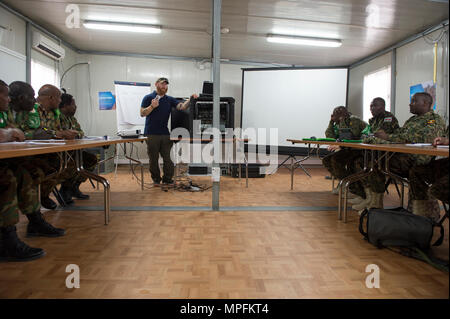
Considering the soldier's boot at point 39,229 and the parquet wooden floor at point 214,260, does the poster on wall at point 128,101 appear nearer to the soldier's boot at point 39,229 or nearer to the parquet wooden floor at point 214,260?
the parquet wooden floor at point 214,260

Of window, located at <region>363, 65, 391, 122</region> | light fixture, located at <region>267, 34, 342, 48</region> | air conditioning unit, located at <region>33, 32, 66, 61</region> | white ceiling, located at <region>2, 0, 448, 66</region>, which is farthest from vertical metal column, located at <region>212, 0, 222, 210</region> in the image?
window, located at <region>363, 65, 391, 122</region>

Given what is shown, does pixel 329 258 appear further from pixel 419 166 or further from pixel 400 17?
pixel 400 17

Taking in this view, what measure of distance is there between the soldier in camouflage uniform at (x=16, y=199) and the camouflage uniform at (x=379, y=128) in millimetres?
2358

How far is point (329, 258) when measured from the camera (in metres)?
1.65

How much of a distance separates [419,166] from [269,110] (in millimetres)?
4478

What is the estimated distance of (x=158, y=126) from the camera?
13.3 ft

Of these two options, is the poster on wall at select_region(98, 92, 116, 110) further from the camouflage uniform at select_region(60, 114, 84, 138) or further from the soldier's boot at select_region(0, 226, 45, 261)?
the soldier's boot at select_region(0, 226, 45, 261)

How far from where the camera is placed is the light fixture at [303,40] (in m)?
5.38

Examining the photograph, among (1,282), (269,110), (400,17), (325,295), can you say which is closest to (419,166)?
(325,295)

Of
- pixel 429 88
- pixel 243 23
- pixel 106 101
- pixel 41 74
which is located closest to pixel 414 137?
pixel 429 88

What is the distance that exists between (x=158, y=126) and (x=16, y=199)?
2.63 meters

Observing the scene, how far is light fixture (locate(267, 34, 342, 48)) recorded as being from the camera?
17.6 feet

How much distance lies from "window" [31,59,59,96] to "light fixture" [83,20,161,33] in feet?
3.17

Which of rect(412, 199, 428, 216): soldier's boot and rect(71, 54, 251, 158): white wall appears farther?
rect(71, 54, 251, 158): white wall
